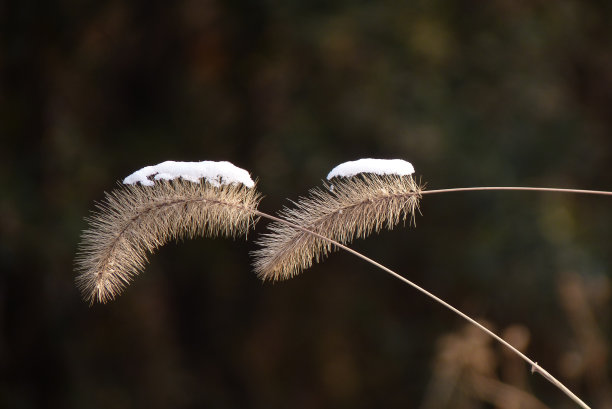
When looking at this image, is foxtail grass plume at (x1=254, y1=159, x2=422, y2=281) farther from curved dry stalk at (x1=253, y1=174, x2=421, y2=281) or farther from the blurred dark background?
the blurred dark background

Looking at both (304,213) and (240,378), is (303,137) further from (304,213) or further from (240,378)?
(304,213)

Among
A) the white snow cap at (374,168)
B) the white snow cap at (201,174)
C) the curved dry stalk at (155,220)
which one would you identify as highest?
the white snow cap at (374,168)

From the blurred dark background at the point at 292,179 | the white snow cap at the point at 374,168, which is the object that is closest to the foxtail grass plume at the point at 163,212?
the white snow cap at the point at 374,168

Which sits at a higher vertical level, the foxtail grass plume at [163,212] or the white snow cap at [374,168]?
the white snow cap at [374,168]

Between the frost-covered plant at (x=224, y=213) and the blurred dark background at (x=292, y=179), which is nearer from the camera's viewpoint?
the frost-covered plant at (x=224, y=213)

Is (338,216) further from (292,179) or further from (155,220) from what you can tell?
(292,179)

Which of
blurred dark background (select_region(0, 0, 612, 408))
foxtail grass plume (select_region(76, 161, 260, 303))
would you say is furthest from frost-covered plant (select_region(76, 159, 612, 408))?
blurred dark background (select_region(0, 0, 612, 408))

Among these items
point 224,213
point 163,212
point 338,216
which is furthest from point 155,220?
point 338,216

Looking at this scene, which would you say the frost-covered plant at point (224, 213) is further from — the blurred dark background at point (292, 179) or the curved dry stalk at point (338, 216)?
the blurred dark background at point (292, 179)
